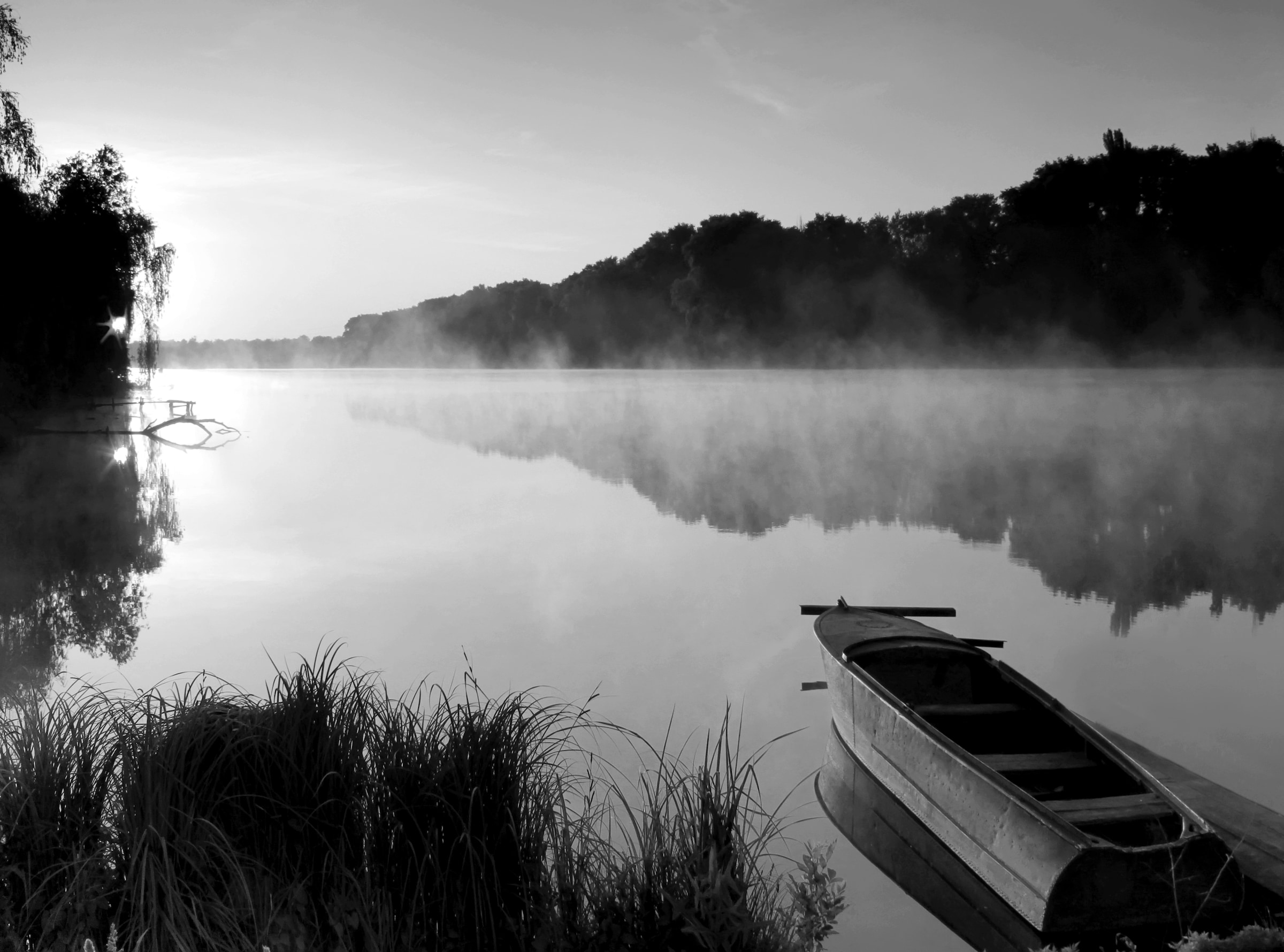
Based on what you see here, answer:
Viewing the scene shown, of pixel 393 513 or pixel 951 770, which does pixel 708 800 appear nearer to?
pixel 951 770

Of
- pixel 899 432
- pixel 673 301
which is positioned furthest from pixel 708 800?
pixel 673 301

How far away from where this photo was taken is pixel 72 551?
13.9 metres

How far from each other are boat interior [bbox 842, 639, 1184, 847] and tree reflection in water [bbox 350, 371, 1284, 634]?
208 inches

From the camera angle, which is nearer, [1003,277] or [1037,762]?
[1037,762]

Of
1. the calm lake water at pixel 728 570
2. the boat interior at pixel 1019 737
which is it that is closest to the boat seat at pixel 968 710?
the boat interior at pixel 1019 737

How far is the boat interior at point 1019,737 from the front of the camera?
16.1ft

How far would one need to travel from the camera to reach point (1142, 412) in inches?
1791

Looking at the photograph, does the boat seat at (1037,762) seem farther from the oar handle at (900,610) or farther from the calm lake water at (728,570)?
the oar handle at (900,610)

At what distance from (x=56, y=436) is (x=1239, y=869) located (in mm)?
31470

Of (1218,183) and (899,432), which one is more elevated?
(1218,183)

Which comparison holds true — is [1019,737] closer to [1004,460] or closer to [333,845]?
[333,845]

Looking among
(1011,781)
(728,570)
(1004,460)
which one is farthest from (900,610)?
(1004,460)

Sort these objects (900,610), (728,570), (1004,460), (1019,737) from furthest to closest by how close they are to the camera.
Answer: (1004,460) → (728,570) → (900,610) → (1019,737)

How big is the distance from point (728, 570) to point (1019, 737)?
27.6 ft
